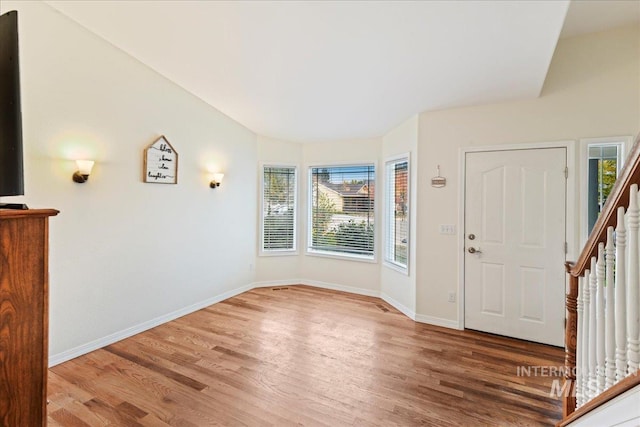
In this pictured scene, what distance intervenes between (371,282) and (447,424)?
8.86 feet

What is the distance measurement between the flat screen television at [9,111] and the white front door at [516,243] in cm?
359

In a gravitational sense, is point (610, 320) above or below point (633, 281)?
below

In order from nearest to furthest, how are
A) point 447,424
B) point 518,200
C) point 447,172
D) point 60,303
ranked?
point 447,424
point 60,303
point 518,200
point 447,172

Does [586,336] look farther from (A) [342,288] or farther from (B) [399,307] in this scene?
(A) [342,288]

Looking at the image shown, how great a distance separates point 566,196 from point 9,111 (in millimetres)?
4093

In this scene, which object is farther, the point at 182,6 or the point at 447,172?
the point at 447,172

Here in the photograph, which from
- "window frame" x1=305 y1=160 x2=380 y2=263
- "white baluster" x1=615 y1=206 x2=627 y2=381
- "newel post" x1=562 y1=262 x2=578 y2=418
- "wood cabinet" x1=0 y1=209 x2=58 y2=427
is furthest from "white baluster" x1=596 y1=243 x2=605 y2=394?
"window frame" x1=305 y1=160 x2=380 y2=263

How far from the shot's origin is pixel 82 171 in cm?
268

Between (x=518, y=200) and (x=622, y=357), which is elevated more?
(x=518, y=200)

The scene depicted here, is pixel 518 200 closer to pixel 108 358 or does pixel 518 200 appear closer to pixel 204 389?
pixel 204 389

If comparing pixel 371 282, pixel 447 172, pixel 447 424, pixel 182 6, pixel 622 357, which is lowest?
pixel 447 424

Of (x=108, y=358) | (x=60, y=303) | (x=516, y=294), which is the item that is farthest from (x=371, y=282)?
(x=60, y=303)

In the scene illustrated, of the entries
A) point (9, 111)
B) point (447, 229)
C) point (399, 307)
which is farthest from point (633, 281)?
point (399, 307)

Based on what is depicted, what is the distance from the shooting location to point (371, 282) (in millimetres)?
4602
